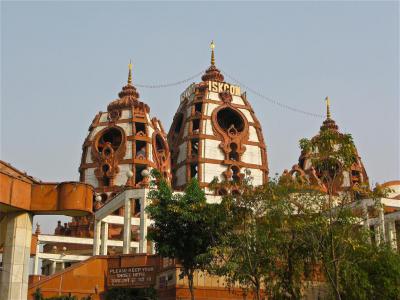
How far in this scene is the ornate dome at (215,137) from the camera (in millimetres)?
67375

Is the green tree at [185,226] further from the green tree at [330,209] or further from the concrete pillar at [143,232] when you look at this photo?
the concrete pillar at [143,232]

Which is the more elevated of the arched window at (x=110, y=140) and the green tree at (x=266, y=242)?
the arched window at (x=110, y=140)

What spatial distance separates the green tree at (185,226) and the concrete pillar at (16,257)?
7.55 meters

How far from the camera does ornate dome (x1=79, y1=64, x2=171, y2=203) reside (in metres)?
64.8

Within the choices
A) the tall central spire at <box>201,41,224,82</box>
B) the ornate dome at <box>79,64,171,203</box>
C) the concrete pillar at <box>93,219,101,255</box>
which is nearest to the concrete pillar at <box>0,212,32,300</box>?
the concrete pillar at <box>93,219,101,255</box>

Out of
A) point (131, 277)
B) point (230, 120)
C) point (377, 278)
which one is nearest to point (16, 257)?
point (377, 278)

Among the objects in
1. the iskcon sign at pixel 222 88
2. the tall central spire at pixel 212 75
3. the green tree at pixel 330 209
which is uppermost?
the tall central spire at pixel 212 75

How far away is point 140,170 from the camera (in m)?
66.1

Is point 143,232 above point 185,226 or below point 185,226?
above

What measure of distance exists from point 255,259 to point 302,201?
290 centimetres

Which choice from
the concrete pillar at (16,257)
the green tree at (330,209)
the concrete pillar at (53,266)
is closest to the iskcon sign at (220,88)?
the concrete pillar at (53,266)

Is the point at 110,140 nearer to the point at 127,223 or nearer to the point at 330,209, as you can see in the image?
the point at 127,223

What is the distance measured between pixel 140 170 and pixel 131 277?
29.0 meters

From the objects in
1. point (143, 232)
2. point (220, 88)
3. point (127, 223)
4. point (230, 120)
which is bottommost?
point (143, 232)
